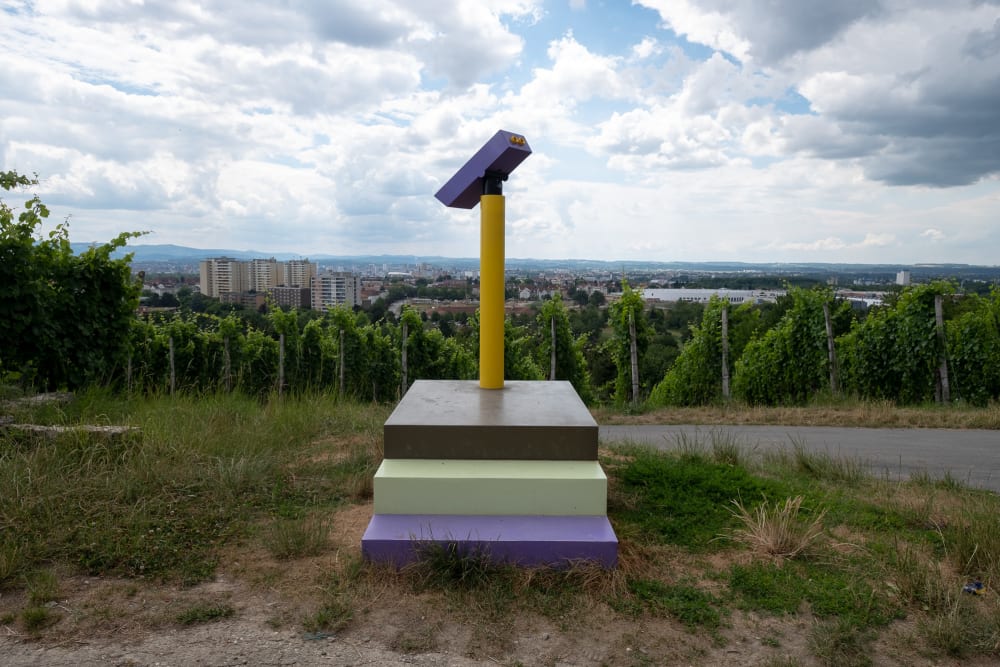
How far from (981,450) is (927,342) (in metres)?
4.60

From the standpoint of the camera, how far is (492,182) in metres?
5.60

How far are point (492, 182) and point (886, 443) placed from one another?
21.0 ft

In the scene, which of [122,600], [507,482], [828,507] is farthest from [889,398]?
[122,600]

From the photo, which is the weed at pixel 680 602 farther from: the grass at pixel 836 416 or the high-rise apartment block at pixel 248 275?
the high-rise apartment block at pixel 248 275

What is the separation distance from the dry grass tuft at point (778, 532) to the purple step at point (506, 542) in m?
1.11

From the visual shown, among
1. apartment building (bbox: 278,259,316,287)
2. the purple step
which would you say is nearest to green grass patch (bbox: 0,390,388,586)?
the purple step

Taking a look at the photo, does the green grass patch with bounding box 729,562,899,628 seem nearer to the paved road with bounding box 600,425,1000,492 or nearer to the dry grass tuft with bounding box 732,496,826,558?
the dry grass tuft with bounding box 732,496,826,558

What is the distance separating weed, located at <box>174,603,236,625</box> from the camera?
351 cm

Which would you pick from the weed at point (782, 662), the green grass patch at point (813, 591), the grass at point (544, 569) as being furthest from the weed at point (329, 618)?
the green grass patch at point (813, 591)

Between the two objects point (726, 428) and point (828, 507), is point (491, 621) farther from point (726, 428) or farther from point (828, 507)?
point (726, 428)

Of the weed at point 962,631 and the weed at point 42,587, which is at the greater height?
the weed at point 42,587

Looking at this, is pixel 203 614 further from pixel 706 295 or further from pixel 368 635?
pixel 706 295

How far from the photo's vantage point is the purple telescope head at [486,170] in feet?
17.7

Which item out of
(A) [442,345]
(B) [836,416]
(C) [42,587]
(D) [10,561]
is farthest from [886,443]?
(A) [442,345]
